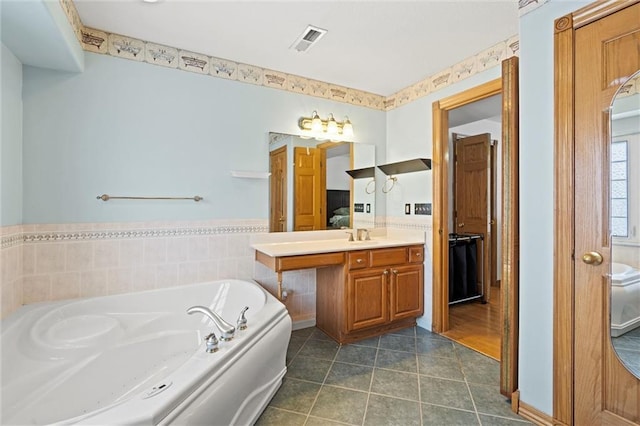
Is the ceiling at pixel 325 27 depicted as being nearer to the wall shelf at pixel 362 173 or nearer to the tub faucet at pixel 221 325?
the wall shelf at pixel 362 173

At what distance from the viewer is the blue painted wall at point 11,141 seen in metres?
1.78

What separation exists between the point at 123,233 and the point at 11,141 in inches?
32.9

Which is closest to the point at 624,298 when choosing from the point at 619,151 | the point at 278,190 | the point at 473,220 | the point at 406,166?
the point at 619,151

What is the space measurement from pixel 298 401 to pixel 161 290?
128cm

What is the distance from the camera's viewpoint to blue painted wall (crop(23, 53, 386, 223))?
2.10 m

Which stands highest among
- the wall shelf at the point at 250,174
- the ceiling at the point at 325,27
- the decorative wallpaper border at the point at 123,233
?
the ceiling at the point at 325,27

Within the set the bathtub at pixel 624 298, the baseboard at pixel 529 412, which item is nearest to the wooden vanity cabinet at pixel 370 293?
the baseboard at pixel 529 412

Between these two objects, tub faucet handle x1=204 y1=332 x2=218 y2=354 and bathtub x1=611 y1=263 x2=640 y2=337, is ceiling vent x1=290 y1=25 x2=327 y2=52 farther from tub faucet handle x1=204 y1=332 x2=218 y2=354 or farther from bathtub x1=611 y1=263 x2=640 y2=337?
bathtub x1=611 y1=263 x2=640 y2=337

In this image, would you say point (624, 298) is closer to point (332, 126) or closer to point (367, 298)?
point (367, 298)

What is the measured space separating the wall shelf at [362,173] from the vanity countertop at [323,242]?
613 millimetres

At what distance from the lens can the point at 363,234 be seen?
336 centimetres

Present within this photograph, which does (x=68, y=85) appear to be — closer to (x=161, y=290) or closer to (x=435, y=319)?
(x=161, y=290)

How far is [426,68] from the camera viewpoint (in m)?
2.86

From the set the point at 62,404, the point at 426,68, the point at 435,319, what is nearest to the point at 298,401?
the point at 62,404
